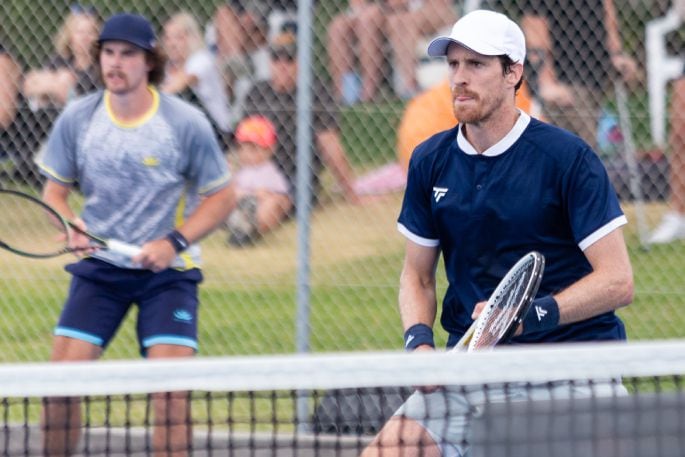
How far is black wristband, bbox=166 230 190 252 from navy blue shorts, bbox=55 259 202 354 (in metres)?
0.13

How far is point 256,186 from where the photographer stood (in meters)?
7.49

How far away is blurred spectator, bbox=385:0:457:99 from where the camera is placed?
287 inches

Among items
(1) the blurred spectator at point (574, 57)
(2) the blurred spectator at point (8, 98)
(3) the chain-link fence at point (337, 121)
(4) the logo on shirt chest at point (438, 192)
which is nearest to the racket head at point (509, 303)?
(4) the logo on shirt chest at point (438, 192)

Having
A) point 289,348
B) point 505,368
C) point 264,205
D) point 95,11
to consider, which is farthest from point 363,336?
point 505,368

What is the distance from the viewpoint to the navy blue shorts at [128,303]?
5.42m

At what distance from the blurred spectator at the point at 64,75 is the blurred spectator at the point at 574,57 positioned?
2276 millimetres

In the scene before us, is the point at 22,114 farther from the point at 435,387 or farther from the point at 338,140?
the point at 435,387

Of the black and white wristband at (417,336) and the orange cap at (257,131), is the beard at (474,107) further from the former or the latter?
the orange cap at (257,131)

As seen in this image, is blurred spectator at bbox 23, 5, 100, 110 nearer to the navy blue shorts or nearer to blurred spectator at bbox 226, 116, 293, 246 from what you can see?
blurred spectator at bbox 226, 116, 293, 246

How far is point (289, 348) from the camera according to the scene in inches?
291

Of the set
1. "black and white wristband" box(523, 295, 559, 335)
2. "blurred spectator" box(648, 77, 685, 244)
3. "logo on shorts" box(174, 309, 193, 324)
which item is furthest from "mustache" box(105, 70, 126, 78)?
"blurred spectator" box(648, 77, 685, 244)

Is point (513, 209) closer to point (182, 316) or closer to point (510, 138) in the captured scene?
point (510, 138)

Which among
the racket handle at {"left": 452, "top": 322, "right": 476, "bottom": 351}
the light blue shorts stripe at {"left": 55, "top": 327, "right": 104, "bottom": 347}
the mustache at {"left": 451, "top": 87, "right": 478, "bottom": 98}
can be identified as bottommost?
the racket handle at {"left": 452, "top": 322, "right": 476, "bottom": 351}

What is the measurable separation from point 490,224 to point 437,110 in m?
2.83
